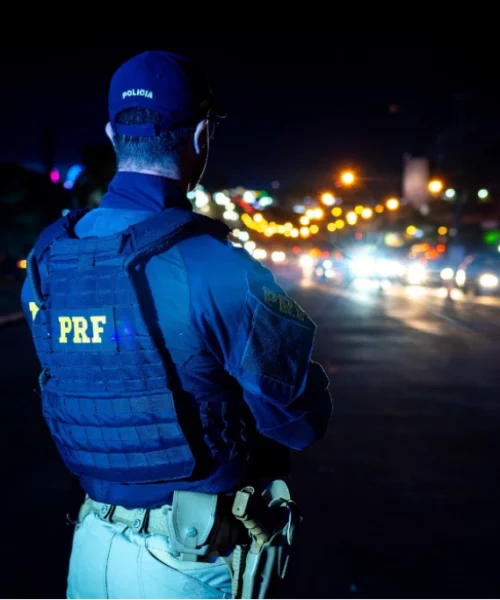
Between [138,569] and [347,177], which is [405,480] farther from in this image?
[347,177]

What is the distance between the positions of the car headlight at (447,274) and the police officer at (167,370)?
36410mm

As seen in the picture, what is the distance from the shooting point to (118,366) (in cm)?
180

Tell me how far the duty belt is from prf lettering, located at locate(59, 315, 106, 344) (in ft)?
1.47

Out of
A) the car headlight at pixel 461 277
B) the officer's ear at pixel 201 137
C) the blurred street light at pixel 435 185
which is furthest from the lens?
the blurred street light at pixel 435 185

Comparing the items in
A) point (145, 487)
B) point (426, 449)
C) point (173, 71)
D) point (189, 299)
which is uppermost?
point (173, 71)

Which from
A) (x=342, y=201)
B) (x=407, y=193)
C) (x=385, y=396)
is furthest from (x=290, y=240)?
(x=385, y=396)

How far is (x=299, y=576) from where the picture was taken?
408cm

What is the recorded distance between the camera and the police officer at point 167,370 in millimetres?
1743

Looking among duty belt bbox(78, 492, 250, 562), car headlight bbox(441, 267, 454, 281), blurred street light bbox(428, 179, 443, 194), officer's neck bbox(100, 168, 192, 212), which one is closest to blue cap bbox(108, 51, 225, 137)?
officer's neck bbox(100, 168, 192, 212)

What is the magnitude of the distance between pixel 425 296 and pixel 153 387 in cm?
2768

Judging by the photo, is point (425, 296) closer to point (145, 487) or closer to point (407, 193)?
point (407, 193)

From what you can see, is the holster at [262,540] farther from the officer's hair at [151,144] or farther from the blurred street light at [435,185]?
the blurred street light at [435,185]

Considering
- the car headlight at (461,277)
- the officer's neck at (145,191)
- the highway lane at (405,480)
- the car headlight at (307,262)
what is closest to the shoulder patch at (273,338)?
the officer's neck at (145,191)

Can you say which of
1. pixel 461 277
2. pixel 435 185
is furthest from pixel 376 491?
pixel 435 185
